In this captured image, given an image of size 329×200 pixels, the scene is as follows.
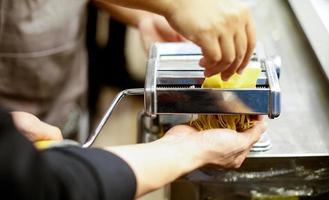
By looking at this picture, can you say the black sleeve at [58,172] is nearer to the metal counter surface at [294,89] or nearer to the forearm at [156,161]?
the forearm at [156,161]

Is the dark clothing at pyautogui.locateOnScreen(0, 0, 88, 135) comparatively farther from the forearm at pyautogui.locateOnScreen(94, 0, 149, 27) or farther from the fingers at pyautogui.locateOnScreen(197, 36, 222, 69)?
the fingers at pyautogui.locateOnScreen(197, 36, 222, 69)

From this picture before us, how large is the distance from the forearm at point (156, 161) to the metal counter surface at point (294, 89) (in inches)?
6.9

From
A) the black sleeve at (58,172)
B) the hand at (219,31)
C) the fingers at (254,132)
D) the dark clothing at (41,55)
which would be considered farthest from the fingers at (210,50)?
the dark clothing at (41,55)

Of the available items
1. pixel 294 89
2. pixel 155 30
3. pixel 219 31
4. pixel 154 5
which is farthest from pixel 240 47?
pixel 155 30

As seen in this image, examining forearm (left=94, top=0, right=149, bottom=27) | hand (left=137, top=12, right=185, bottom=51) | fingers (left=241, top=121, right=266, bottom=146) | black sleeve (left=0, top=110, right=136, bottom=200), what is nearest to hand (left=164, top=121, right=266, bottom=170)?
fingers (left=241, top=121, right=266, bottom=146)

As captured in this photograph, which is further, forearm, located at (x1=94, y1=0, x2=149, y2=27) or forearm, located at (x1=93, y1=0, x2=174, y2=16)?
forearm, located at (x1=94, y1=0, x2=149, y2=27)

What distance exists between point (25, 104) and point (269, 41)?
1.74 ft

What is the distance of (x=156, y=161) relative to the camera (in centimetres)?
61

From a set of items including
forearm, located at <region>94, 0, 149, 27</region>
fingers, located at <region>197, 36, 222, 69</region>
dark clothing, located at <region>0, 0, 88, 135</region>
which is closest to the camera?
fingers, located at <region>197, 36, 222, 69</region>

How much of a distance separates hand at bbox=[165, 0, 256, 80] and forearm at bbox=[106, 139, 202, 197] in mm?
129

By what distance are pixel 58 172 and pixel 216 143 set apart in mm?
280

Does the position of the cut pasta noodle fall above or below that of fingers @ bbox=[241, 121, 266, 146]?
above

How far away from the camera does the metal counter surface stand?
794 millimetres

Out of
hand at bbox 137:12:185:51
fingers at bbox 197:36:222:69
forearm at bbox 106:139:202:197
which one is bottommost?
forearm at bbox 106:139:202:197
